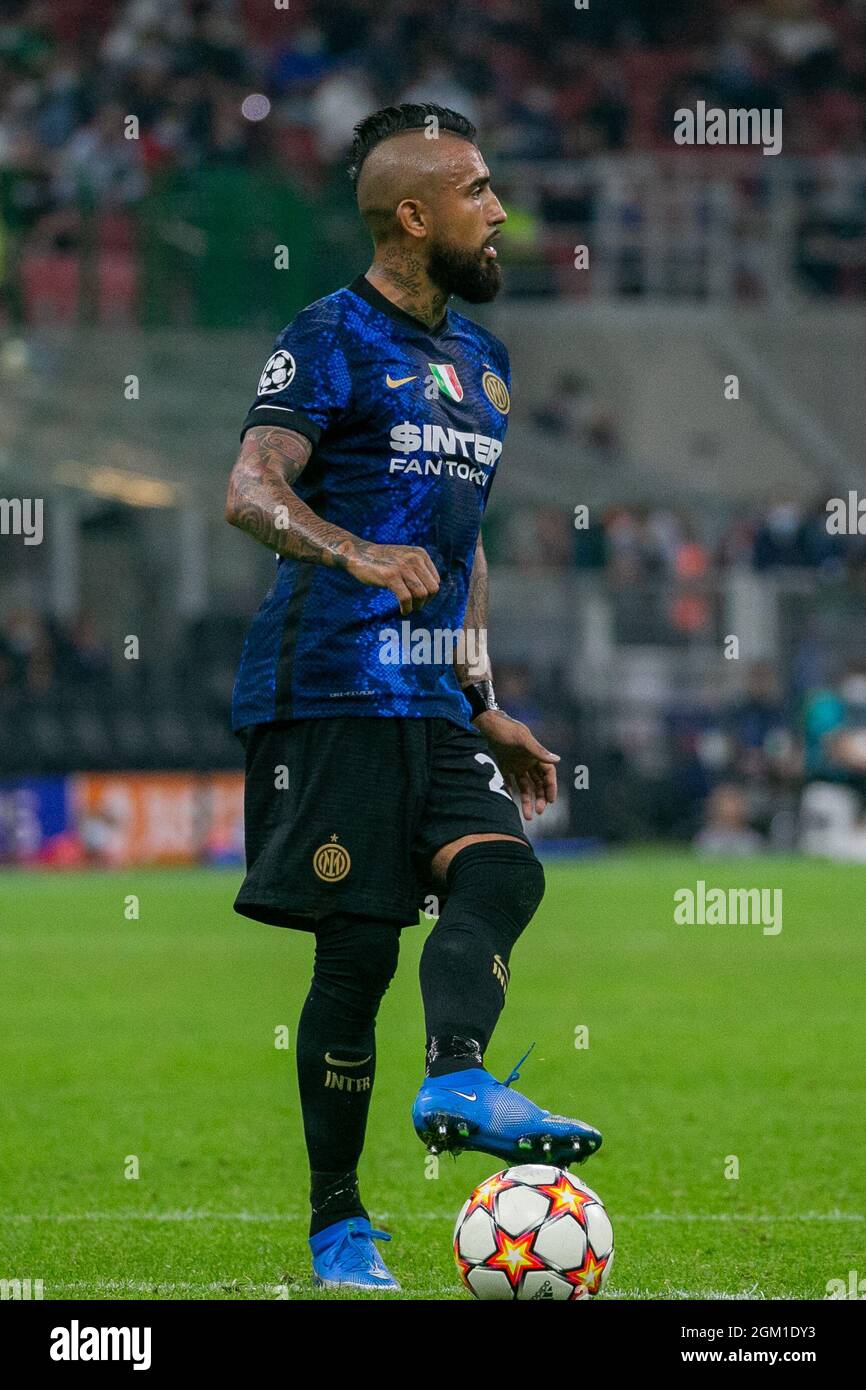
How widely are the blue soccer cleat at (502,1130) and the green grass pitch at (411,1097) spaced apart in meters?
0.53

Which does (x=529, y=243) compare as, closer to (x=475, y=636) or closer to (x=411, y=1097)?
(x=411, y=1097)

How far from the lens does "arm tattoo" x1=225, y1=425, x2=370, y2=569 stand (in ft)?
14.1

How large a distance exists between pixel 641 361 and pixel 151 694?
7.37m

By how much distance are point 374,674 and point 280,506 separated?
0.44 metres

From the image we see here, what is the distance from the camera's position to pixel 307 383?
4.55 meters

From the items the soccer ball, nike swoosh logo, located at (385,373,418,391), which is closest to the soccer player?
nike swoosh logo, located at (385,373,418,391)

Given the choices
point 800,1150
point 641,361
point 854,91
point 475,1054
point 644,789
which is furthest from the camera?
point 854,91

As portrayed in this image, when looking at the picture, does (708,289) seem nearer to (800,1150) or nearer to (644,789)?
(644,789)

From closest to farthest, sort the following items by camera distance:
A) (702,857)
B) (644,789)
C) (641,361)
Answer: (702,857) → (644,789) → (641,361)

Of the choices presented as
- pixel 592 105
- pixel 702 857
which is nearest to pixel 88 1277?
pixel 702 857

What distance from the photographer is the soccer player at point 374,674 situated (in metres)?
4.52

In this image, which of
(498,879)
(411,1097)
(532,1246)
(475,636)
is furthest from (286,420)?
(411,1097)

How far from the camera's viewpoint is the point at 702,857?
1791 cm

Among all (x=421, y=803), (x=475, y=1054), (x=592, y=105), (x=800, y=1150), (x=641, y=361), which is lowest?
(x=800, y=1150)
